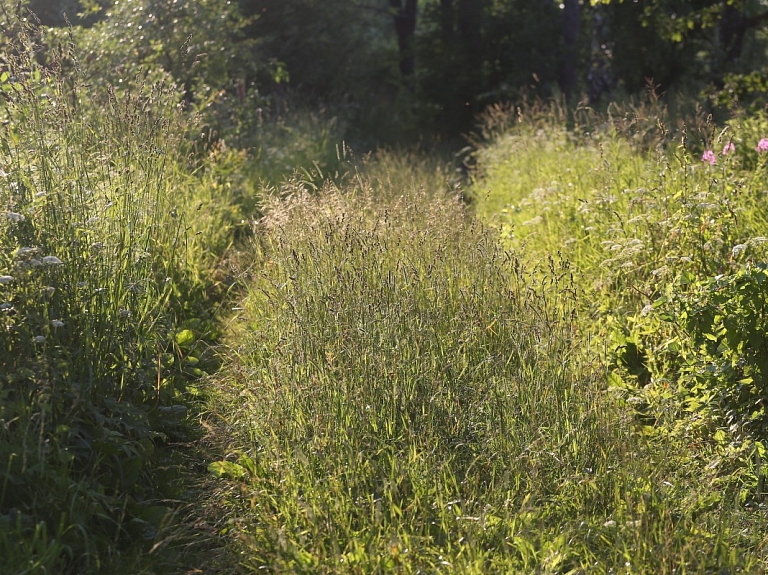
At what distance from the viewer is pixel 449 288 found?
484 cm

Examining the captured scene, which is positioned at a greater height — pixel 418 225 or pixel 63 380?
pixel 63 380

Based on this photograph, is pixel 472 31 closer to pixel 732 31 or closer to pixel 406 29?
pixel 406 29

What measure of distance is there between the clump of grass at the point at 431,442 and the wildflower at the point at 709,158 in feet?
7.04

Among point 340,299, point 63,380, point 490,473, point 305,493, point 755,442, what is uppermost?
point 63,380

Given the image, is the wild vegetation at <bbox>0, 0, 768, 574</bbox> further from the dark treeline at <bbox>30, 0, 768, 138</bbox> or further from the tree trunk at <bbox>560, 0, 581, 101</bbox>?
the tree trunk at <bbox>560, 0, 581, 101</bbox>

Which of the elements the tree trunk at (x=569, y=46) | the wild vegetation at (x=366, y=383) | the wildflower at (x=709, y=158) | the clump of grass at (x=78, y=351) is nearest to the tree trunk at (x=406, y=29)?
the tree trunk at (x=569, y=46)

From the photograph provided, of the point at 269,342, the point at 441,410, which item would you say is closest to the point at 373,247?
the point at 269,342

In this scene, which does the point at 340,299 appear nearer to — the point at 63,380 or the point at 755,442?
the point at 63,380

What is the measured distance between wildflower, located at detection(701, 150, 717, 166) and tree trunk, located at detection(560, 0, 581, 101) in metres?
12.2

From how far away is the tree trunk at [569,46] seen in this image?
18078 mm

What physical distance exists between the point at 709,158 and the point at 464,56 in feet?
40.8

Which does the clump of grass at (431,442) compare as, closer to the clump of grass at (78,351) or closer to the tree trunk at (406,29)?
the clump of grass at (78,351)

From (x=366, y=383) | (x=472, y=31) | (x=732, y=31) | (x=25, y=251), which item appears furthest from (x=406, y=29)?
(x=25, y=251)

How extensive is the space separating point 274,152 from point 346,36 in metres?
8.11
